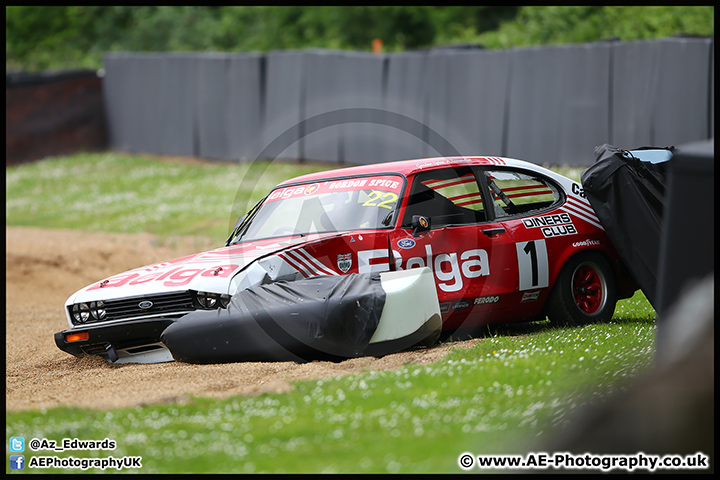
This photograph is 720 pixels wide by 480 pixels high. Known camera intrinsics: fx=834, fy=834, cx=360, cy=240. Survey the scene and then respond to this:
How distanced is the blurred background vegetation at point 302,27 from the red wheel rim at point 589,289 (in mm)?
12290

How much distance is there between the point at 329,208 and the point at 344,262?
26.9 inches

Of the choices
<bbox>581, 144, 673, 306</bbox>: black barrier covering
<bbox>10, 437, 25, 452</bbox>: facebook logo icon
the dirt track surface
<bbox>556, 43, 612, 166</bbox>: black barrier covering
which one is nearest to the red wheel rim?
<bbox>581, 144, 673, 306</bbox>: black barrier covering

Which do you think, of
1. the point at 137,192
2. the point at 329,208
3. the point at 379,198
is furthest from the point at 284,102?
the point at 379,198

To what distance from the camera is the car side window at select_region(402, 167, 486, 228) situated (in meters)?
6.98

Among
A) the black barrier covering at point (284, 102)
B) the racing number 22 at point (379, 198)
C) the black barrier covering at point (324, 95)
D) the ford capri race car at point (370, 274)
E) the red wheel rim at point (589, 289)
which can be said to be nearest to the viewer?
the ford capri race car at point (370, 274)

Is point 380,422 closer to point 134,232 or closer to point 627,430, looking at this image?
point 627,430

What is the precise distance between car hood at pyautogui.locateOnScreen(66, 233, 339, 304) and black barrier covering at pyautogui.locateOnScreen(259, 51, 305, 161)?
1615 cm

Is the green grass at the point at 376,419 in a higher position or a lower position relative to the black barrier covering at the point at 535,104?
lower

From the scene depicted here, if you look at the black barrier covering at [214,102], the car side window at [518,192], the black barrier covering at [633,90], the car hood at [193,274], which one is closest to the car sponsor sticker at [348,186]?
the car hood at [193,274]

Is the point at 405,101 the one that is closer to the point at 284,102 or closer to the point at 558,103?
the point at 284,102

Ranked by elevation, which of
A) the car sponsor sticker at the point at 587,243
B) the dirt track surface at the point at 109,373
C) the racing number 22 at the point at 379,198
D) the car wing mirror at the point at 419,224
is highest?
the racing number 22 at the point at 379,198

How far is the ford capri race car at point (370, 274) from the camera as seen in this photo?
236 inches

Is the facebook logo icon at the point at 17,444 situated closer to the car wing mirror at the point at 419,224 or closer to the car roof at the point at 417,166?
the car wing mirror at the point at 419,224

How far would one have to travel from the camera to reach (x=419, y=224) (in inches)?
260
